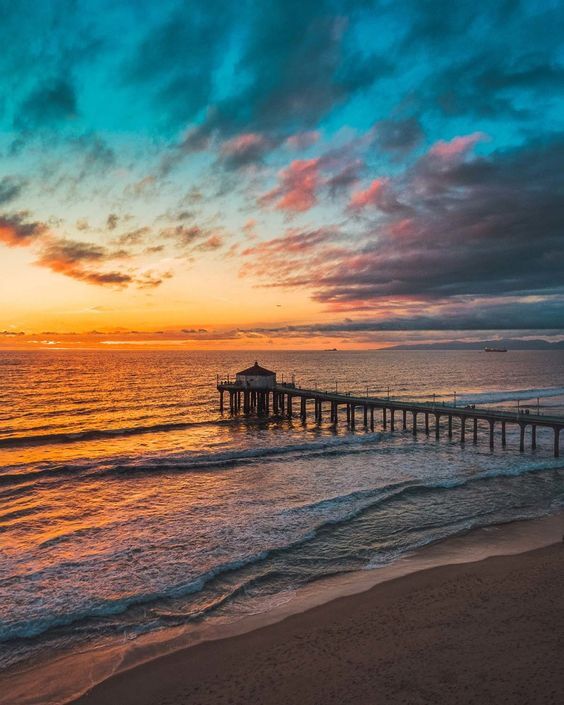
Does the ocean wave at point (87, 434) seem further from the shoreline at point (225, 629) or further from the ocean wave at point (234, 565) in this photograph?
A: the shoreline at point (225, 629)

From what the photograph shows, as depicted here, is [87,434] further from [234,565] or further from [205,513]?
[234,565]

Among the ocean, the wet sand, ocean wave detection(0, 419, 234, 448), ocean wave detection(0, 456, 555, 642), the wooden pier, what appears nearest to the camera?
the wet sand

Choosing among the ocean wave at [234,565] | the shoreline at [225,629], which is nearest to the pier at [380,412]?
the ocean wave at [234,565]

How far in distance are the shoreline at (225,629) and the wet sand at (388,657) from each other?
0.29 metres

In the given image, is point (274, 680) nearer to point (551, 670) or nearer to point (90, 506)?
point (551, 670)

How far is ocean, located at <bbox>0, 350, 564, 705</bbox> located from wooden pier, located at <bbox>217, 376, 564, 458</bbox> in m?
1.65

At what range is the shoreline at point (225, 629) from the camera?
1127 centimetres

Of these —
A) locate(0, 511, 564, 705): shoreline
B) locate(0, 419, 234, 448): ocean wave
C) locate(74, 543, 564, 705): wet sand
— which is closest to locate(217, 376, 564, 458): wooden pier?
locate(0, 419, 234, 448): ocean wave

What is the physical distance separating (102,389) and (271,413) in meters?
39.5

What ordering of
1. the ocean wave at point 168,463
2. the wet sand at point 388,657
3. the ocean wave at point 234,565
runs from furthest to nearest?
the ocean wave at point 168,463 → the ocean wave at point 234,565 → the wet sand at point 388,657

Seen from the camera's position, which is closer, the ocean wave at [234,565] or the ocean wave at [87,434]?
the ocean wave at [234,565]

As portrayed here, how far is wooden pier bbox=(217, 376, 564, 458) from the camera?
38062 mm

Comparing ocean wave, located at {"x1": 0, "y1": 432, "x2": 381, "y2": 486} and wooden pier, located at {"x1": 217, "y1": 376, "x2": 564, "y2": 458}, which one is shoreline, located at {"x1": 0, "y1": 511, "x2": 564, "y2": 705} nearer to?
ocean wave, located at {"x1": 0, "y1": 432, "x2": 381, "y2": 486}

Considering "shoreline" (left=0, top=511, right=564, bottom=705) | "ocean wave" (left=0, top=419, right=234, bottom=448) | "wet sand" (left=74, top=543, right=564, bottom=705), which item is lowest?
"ocean wave" (left=0, top=419, right=234, bottom=448)
